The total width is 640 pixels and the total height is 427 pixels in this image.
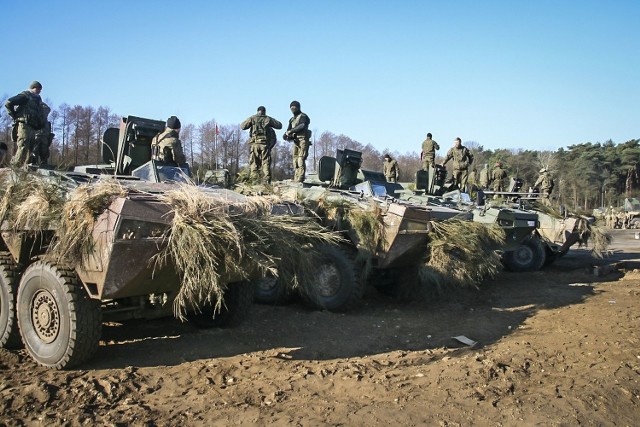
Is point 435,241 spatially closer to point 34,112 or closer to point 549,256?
point 34,112

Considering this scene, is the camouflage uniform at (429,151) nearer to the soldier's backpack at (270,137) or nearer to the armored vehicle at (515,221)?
the armored vehicle at (515,221)

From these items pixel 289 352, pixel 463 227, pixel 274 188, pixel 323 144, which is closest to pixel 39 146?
pixel 274 188

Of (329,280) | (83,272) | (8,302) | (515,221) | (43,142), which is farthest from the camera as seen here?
(515,221)

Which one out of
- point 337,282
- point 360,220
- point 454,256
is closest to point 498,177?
point 454,256

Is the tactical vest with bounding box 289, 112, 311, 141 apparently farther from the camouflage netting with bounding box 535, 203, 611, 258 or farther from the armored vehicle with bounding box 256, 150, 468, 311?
the camouflage netting with bounding box 535, 203, 611, 258

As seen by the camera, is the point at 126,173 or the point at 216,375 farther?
the point at 126,173

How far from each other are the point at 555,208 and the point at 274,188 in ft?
24.3

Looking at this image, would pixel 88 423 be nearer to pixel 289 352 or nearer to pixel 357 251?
pixel 289 352

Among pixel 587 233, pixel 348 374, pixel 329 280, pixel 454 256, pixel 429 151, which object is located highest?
pixel 429 151

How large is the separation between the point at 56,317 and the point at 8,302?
2.40 ft

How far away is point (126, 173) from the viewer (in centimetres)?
695

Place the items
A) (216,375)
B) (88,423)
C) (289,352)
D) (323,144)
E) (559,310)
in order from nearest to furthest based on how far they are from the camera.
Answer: (88,423)
(216,375)
(289,352)
(559,310)
(323,144)

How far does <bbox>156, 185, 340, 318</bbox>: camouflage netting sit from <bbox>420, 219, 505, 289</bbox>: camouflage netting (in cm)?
284

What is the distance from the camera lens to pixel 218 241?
14.5 feet
